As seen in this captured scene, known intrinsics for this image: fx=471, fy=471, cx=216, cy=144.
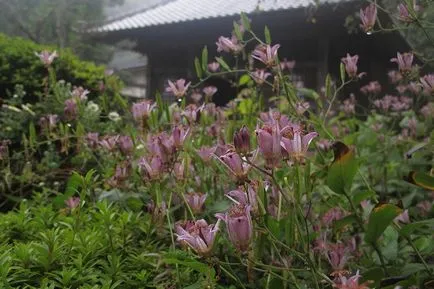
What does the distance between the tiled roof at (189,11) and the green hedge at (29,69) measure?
8.00 ft

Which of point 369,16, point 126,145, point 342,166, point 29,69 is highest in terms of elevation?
point 369,16

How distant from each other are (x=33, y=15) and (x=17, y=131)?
58.6ft

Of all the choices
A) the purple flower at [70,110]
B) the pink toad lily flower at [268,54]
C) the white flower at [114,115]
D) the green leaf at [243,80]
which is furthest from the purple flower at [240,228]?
the green leaf at [243,80]

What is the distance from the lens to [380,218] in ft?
3.56

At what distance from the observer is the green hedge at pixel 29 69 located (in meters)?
4.21

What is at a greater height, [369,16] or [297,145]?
[369,16]

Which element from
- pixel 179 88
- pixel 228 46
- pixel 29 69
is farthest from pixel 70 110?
pixel 29 69

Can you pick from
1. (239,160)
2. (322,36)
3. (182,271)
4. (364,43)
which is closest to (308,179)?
(239,160)

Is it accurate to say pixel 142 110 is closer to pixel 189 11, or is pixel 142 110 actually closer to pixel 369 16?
pixel 369 16

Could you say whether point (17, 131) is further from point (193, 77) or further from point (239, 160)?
point (193, 77)

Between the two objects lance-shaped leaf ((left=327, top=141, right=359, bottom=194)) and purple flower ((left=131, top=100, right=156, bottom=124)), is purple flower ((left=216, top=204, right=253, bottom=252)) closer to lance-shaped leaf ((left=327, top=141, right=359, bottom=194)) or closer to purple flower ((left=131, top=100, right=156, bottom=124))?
lance-shaped leaf ((left=327, top=141, right=359, bottom=194))

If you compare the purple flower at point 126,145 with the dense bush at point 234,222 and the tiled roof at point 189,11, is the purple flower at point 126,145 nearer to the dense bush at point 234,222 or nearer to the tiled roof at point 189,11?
the dense bush at point 234,222

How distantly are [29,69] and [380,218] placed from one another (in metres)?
3.92

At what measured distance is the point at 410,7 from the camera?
1.34 m
